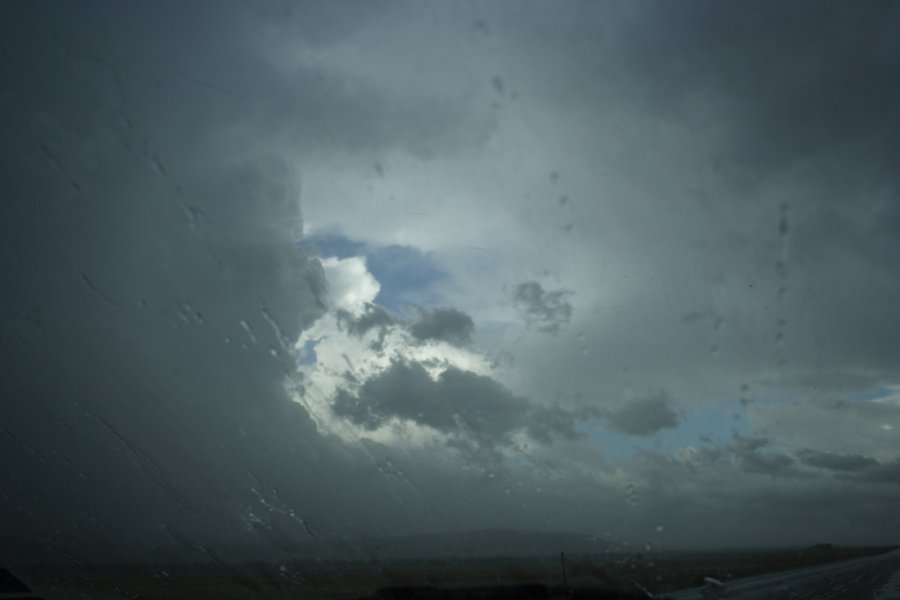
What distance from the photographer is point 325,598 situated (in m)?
30.3

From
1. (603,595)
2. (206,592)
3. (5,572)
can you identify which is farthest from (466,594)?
(5,572)

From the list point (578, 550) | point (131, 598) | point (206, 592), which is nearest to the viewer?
point (131, 598)

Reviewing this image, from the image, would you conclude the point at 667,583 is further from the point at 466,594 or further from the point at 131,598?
the point at 131,598

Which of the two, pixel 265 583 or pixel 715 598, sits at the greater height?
pixel 265 583

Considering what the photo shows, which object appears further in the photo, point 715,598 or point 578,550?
point 578,550

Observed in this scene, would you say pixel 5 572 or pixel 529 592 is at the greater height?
pixel 5 572

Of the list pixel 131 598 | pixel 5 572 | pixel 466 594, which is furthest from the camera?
pixel 466 594

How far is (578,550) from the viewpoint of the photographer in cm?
3956

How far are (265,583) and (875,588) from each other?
31590mm

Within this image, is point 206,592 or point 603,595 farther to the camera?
point 206,592

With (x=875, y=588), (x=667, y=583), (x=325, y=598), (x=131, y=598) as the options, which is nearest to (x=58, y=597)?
(x=131, y=598)

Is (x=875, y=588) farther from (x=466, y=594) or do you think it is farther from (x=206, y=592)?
(x=206, y=592)

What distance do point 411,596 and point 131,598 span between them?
429 inches

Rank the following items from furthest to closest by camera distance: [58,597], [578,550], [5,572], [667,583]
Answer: [667,583] < [578,550] < [58,597] < [5,572]
